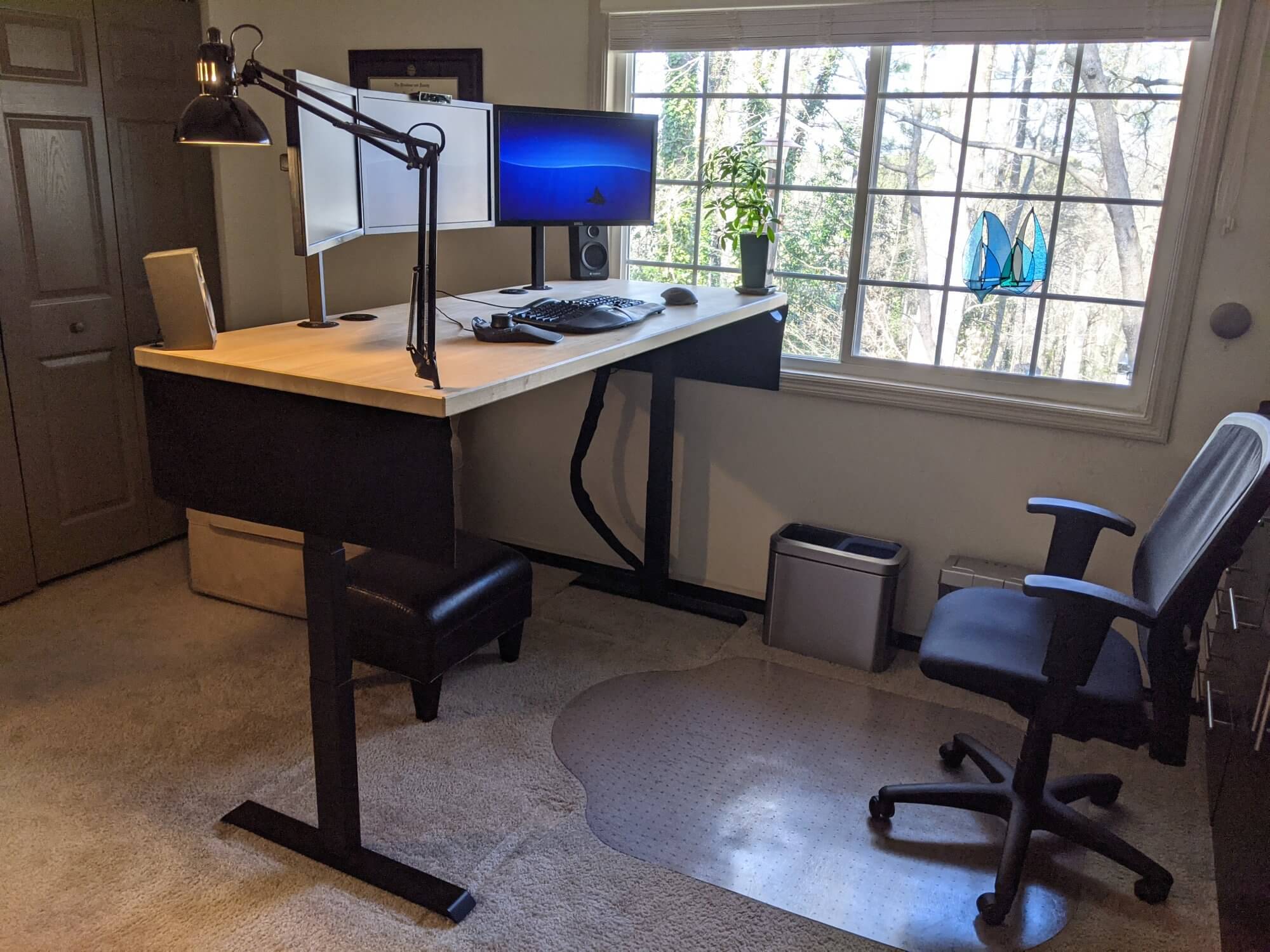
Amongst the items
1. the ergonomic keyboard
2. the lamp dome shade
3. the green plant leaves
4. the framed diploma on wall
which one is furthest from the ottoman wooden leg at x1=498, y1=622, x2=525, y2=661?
the framed diploma on wall

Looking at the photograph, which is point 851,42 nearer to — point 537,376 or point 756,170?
point 756,170

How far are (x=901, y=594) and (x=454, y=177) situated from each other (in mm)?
1811

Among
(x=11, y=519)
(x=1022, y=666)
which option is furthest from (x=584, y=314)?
(x=11, y=519)

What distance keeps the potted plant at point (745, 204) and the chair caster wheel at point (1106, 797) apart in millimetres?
1656

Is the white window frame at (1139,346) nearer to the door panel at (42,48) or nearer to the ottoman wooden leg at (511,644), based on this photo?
the ottoman wooden leg at (511,644)

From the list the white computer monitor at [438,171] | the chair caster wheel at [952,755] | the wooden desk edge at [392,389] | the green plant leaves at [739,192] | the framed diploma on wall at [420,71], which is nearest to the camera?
the wooden desk edge at [392,389]

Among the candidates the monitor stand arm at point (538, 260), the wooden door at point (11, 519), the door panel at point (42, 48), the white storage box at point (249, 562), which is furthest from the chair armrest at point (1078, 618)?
the door panel at point (42, 48)

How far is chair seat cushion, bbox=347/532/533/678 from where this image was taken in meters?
2.48

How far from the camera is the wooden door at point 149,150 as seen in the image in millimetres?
3201

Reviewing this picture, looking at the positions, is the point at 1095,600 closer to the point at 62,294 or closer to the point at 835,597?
the point at 835,597

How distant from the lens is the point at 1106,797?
90.4 inches

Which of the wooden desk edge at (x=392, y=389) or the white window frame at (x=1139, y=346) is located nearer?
the wooden desk edge at (x=392, y=389)

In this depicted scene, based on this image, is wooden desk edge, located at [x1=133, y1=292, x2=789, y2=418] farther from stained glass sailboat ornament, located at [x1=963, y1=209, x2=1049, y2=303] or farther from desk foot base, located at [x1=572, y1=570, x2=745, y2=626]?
desk foot base, located at [x1=572, y1=570, x2=745, y2=626]

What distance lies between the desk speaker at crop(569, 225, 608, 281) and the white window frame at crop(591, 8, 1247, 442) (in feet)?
1.47
